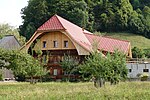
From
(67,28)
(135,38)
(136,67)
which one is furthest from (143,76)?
(135,38)

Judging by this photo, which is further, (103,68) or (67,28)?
(67,28)

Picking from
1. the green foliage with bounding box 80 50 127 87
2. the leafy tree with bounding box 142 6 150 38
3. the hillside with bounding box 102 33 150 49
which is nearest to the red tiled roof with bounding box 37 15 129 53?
the green foliage with bounding box 80 50 127 87

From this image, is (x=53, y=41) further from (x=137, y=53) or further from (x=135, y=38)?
(x=135, y=38)

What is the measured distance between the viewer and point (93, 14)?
100 meters

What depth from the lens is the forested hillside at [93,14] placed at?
85125 millimetres

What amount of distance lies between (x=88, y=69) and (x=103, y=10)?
7538 centimetres

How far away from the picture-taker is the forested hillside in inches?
3351

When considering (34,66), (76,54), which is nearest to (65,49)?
(76,54)

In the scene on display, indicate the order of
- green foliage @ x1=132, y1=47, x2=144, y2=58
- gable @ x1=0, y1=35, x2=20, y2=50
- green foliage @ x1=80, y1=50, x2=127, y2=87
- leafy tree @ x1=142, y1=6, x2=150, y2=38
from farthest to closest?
leafy tree @ x1=142, y1=6, x2=150, y2=38 → green foliage @ x1=132, y1=47, x2=144, y2=58 → gable @ x1=0, y1=35, x2=20, y2=50 → green foliage @ x1=80, y1=50, x2=127, y2=87

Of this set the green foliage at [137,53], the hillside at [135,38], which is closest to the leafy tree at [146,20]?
the hillside at [135,38]

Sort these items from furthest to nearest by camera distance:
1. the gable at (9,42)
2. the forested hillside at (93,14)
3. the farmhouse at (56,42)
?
the forested hillside at (93,14), the gable at (9,42), the farmhouse at (56,42)

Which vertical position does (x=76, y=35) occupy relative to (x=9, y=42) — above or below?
above

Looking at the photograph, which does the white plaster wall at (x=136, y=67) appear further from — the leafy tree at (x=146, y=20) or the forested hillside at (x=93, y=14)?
the leafy tree at (x=146, y=20)

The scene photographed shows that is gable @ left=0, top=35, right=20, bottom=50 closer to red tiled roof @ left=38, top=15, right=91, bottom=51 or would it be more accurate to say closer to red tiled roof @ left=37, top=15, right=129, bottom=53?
red tiled roof @ left=38, top=15, right=91, bottom=51
